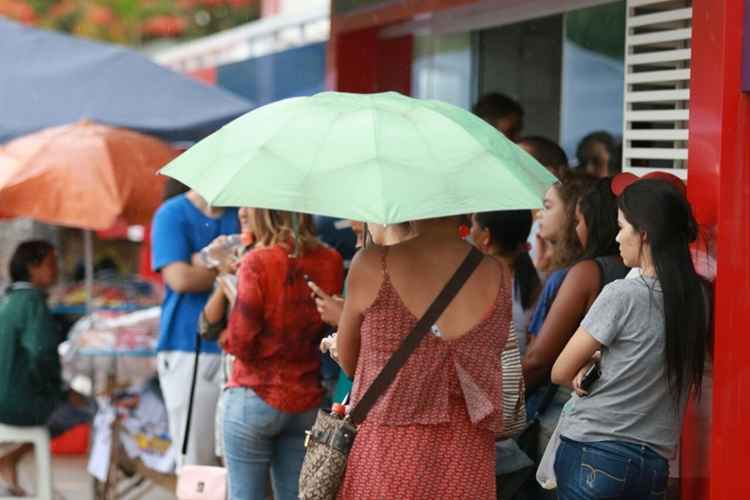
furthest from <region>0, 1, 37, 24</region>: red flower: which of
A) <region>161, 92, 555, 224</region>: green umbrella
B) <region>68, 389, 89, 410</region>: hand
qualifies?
<region>161, 92, 555, 224</region>: green umbrella

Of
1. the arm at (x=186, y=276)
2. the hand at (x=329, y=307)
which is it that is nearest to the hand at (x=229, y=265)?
the arm at (x=186, y=276)

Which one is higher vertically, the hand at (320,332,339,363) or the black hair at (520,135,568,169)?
the black hair at (520,135,568,169)

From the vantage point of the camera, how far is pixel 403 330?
3.79 meters

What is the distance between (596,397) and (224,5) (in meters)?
21.6

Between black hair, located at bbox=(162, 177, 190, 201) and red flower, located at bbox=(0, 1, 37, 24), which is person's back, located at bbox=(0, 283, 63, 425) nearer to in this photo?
black hair, located at bbox=(162, 177, 190, 201)

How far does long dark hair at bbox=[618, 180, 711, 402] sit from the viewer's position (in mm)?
4086

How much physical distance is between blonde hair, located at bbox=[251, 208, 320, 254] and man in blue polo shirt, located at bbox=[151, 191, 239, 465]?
133cm

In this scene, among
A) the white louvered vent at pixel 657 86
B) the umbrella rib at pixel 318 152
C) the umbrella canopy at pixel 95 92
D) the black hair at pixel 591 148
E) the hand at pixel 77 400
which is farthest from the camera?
the umbrella canopy at pixel 95 92

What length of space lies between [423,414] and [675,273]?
91 centimetres

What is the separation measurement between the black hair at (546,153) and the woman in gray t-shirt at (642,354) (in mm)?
1860

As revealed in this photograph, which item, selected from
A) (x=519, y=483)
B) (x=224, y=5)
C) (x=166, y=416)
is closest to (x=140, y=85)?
(x=166, y=416)

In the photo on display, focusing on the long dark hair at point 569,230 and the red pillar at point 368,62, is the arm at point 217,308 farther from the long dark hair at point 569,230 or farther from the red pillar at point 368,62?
the red pillar at point 368,62

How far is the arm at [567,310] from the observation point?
15.2 feet

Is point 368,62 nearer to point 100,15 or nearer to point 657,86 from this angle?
point 657,86
